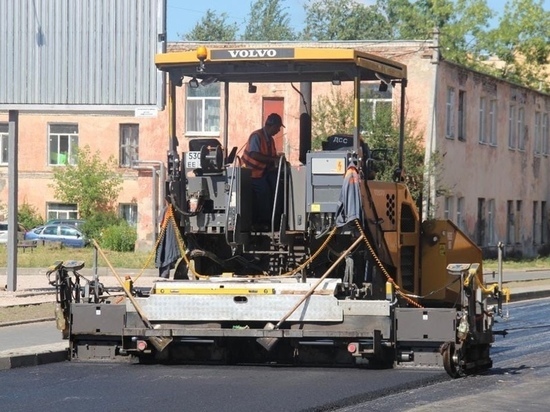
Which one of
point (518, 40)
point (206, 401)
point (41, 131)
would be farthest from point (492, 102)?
point (206, 401)

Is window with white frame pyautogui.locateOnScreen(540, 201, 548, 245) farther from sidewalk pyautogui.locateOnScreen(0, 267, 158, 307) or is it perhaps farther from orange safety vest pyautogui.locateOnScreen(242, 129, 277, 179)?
orange safety vest pyautogui.locateOnScreen(242, 129, 277, 179)

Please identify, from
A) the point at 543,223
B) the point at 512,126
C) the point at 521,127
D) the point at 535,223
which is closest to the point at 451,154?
the point at 512,126

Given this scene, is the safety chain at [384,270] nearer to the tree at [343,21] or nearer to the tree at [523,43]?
the tree at [523,43]

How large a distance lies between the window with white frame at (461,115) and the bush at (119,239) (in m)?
14.5

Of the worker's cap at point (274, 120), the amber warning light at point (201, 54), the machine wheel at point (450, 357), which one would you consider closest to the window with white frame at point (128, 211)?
the worker's cap at point (274, 120)

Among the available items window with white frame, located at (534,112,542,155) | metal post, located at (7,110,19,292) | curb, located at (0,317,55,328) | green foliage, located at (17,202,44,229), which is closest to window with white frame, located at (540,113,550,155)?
window with white frame, located at (534,112,542,155)

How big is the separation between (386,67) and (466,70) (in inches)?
1404

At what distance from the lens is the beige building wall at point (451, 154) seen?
4791cm

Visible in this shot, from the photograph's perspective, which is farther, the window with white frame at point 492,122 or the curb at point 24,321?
the window with white frame at point 492,122

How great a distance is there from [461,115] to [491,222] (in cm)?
587

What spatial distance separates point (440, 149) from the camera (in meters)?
48.1

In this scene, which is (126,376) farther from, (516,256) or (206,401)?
(516,256)

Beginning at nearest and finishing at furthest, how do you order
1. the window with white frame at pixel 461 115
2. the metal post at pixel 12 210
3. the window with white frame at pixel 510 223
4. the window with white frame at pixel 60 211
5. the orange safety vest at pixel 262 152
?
the orange safety vest at pixel 262 152
the metal post at pixel 12 210
the window with white frame at pixel 461 115
the window with white frame at pixel 510 223
the window with white frame at pixel 60 211

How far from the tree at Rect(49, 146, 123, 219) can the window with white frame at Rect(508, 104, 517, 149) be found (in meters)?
19.2
